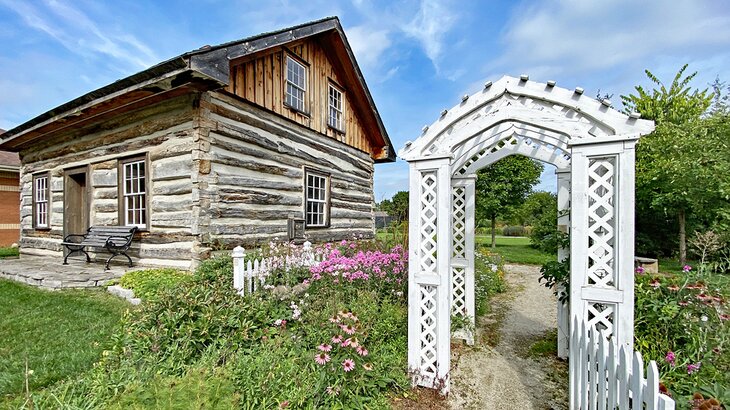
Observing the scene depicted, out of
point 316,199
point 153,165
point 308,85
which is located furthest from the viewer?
point 316,199

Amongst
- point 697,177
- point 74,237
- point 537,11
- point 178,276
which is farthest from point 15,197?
point 697,177

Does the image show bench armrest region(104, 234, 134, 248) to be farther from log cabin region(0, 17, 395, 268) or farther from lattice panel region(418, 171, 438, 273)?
lattice panel region(418, 171, 438, 273)

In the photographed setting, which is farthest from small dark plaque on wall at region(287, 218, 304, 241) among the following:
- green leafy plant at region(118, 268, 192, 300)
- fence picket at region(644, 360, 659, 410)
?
fence picket at region(644, 360, 659, 410)

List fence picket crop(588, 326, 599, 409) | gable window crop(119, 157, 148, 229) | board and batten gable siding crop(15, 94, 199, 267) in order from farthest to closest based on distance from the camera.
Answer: gable window crop(119, 157, 148, 229) → board and batten gable siding crop(15, 94, 199, 267) → fence picket crop(588, 326, 599, 409)

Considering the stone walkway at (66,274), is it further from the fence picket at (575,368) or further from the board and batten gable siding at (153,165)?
the fence picket at (575,368)

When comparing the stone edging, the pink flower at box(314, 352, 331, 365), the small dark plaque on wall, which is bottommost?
the stone edging

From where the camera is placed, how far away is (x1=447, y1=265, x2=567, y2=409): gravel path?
2.83 m

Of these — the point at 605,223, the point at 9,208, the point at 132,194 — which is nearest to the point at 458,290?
the point at 605,223

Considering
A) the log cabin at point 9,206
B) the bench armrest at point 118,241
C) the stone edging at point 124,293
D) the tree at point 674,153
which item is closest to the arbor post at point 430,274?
the stone edging at point 124,293

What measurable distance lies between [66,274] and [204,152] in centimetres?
354

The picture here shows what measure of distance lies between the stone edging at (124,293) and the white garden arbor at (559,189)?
4.23 metres

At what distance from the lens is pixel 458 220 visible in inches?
177

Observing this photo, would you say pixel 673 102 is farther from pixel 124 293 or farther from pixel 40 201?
pixel 40 201

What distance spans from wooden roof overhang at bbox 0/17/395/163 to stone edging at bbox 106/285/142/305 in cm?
327
